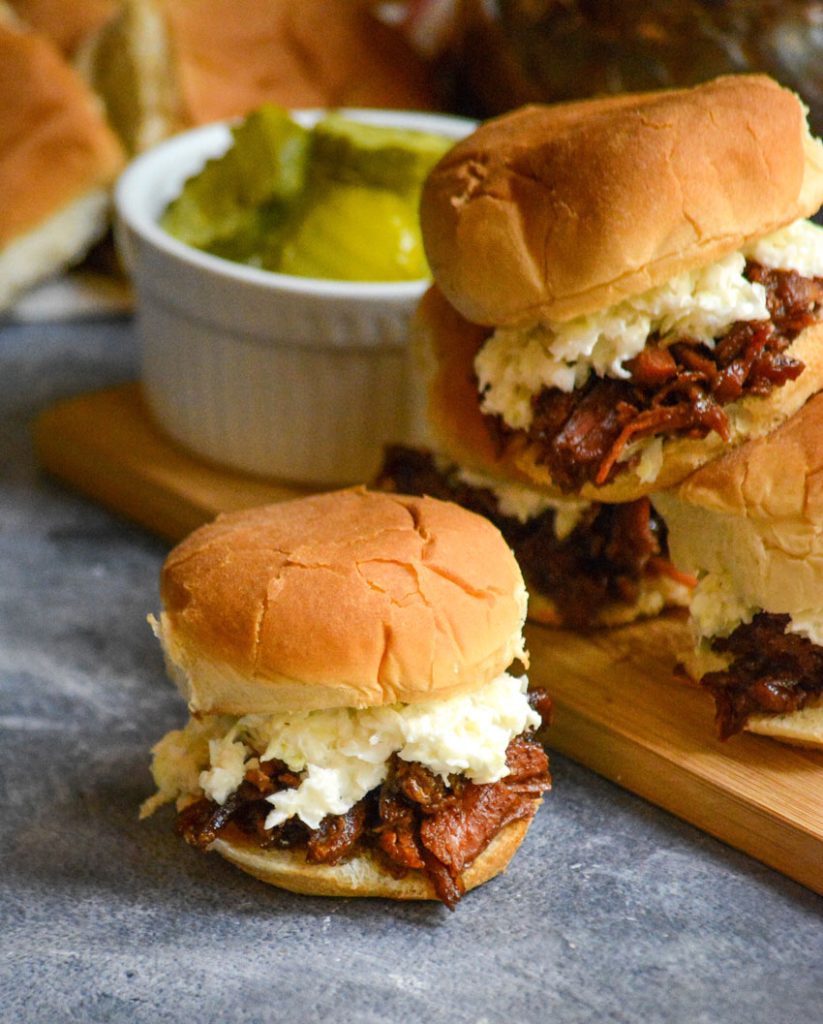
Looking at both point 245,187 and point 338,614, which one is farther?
point 245,187

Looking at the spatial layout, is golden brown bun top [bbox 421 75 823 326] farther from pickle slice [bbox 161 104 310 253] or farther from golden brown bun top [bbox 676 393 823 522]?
pickle slice [bbox 161 104 310 253]

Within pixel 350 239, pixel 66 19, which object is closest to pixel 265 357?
pixel 350 239

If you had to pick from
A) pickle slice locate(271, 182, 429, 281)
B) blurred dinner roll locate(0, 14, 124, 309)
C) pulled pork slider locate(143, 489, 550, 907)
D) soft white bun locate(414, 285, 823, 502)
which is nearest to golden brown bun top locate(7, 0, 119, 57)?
blurred dinner roll locate(0, 14, 124, 309)

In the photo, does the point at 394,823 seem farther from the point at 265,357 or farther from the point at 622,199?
the point at 265,357

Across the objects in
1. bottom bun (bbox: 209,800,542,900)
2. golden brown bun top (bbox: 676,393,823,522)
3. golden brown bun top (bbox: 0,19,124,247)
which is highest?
golden brown bun top (bbox: 676,393,823,522)

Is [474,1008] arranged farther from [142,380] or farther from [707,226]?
[142,380]

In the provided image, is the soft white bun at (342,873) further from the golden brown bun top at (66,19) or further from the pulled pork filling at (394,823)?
the golden brown bun top at (66,19)

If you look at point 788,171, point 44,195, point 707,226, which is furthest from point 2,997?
point 44,195
